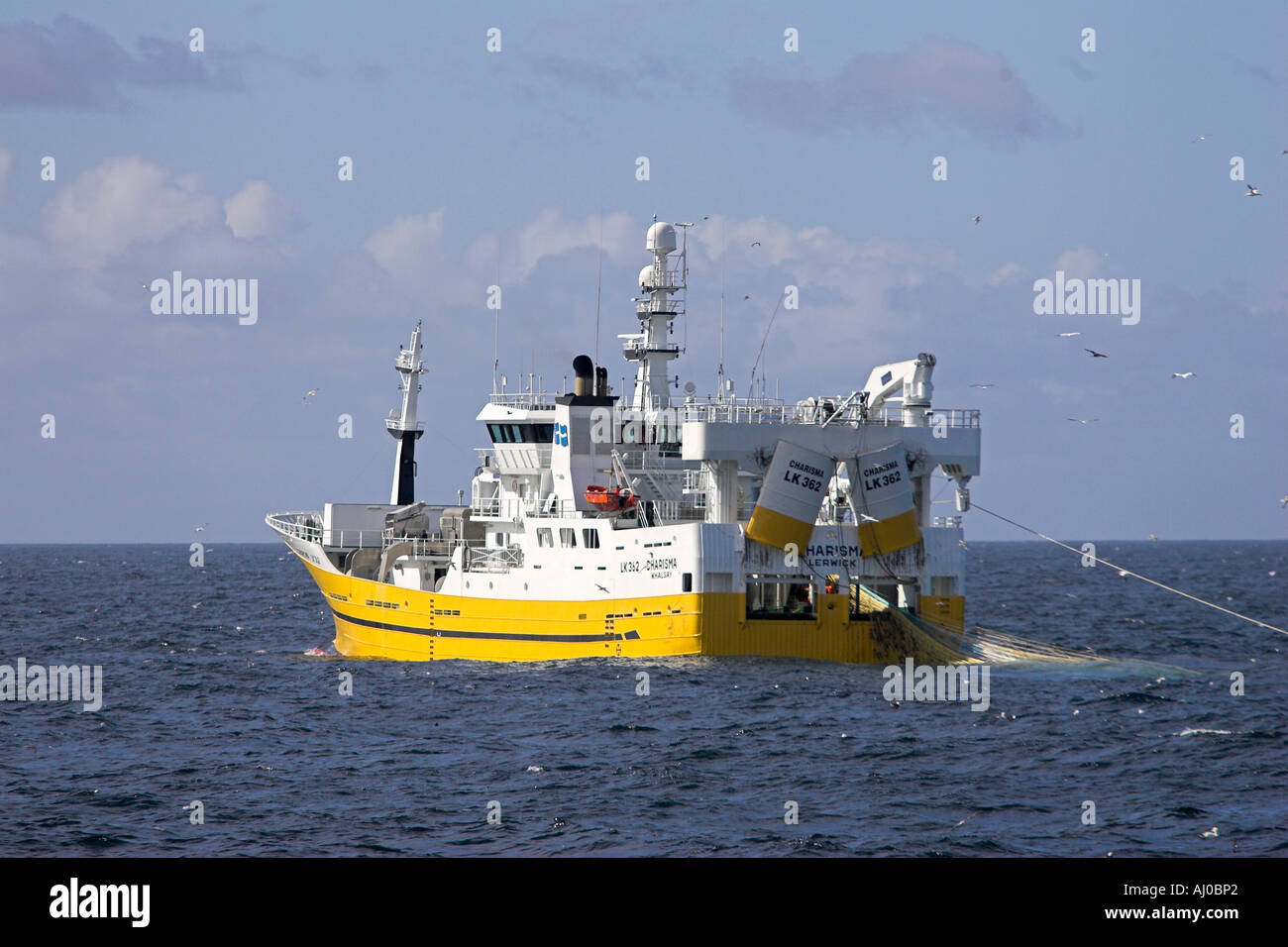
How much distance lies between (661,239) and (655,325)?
8.84ft

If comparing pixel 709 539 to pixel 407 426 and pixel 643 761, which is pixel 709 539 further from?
pixel 407 426

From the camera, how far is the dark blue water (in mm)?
20844

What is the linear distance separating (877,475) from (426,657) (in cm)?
1462

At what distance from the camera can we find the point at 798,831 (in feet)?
68.7

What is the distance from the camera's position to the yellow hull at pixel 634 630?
34562 millimetres

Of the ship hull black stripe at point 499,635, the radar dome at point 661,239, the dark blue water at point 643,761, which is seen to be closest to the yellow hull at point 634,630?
the ship hull black stripe at point 499,635

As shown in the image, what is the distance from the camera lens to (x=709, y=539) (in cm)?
3416

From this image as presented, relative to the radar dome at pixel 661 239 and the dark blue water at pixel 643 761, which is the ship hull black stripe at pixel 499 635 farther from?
the radar dome at pixel 661 239

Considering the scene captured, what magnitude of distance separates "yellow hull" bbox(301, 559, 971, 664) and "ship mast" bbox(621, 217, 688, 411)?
918 centimetres

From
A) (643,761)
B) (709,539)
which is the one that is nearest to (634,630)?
(709,539)

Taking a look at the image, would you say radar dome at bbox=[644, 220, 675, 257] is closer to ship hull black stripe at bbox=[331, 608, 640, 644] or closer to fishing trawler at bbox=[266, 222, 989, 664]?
fishing trawler at bbox=[266, 222, 989, 664]

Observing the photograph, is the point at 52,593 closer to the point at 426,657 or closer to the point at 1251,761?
the point at 426,657
